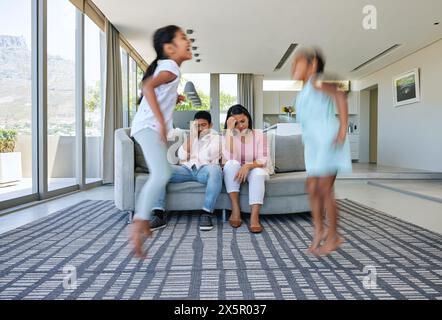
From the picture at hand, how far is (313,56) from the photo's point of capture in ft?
2.26

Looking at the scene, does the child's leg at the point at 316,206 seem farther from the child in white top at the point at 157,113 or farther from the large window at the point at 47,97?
the large window at the point at 47,97

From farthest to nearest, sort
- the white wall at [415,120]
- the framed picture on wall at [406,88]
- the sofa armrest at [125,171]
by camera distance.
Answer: the framed picture on wall at [406,88]
the white wall at [415,120]
the sofa armrest at [125,171]

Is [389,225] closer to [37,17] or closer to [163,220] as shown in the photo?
[163,220]

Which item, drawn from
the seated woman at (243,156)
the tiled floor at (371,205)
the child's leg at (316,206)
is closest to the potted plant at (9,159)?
the tiled floor at (371,205)

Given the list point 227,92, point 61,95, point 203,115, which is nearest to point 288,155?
point 203,115

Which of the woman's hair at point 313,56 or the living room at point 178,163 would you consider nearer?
the woman's hair at point 313,56

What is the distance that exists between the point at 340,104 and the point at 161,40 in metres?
0.39

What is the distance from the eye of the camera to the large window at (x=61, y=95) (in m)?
3.41

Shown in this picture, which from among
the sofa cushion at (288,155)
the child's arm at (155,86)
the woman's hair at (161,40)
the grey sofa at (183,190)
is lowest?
the grey sofa at (183,190)

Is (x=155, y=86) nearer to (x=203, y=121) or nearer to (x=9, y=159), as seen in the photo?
(x=203, y=121)

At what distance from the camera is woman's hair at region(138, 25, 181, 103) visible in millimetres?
699

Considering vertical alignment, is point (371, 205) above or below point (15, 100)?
below

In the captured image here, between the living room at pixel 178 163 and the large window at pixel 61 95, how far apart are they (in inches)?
0.8

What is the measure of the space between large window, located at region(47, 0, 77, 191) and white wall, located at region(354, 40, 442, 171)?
3.94 m
